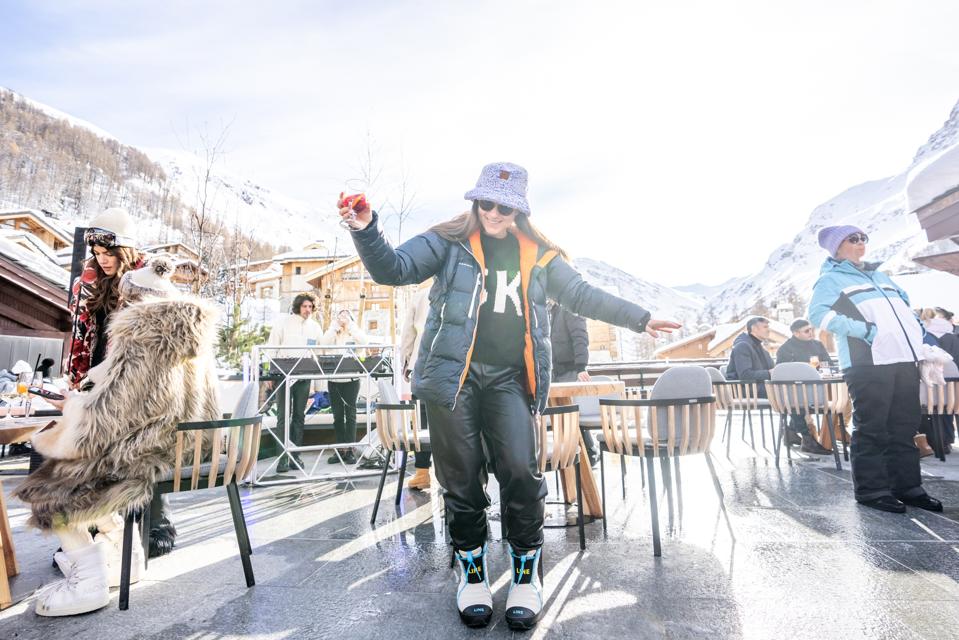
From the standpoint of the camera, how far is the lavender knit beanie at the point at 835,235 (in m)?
3.72

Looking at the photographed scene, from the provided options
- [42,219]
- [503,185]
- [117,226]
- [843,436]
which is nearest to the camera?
[503,185]

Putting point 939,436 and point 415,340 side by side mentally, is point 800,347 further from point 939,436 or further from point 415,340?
point 415,340

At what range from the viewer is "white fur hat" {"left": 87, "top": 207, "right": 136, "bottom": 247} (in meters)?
2.96

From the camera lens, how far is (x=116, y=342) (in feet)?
7.77

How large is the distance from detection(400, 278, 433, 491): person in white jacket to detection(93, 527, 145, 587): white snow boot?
6.82 ft

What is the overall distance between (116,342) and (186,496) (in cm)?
294

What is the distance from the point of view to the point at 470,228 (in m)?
2.32

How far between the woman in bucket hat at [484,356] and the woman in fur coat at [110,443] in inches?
44.2

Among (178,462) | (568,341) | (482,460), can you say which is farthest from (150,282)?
(568,341)

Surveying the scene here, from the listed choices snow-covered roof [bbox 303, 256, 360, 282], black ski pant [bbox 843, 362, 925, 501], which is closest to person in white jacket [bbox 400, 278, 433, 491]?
black ski pant [bbox 843, 362, 925, 501]

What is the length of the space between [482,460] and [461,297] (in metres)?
0.68

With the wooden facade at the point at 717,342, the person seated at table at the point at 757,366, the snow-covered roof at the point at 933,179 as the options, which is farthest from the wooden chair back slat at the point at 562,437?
the wooden facade at the point at 717,342

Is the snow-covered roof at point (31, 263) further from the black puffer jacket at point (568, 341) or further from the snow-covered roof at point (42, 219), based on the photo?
the snow-covered roof at point (42, 219)

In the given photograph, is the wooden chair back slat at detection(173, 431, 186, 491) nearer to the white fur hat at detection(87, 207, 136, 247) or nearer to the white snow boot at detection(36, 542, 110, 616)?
the white snow boot at detection(36, 542, 110, 616)
